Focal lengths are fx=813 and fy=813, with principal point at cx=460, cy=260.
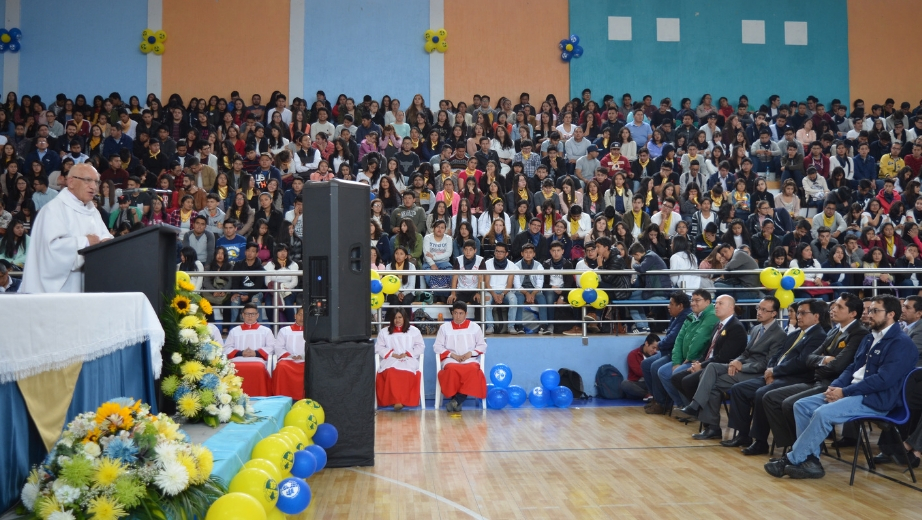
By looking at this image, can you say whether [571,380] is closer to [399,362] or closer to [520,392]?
[520,392]

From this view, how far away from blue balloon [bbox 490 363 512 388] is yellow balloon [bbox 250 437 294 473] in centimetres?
480

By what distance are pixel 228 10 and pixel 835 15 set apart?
1348 cm

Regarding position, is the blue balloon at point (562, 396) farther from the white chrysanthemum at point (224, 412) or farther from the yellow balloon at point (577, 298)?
the white chrysanthemum at point (224, 412)

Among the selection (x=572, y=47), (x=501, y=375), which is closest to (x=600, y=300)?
(x=501, y=375)

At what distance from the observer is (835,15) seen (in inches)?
728

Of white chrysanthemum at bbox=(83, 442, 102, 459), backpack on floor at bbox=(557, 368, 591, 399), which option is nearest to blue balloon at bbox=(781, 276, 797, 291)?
backpack on floor at bbox=(557, 368, 591, 399)

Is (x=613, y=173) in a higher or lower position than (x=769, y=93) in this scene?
lower

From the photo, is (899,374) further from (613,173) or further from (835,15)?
(835,15)

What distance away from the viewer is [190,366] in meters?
5.10

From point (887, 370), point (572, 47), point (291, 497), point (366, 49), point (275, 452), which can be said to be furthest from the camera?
point (572, 47)

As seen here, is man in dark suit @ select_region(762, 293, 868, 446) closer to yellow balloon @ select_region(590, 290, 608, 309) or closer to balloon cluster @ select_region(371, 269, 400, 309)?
yellow balloon @ select_region(590, 290, 608, 309)

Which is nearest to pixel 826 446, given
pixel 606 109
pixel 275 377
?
pixel 275 377

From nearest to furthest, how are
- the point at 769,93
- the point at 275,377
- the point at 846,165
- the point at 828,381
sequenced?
the point at 828,381 < the point at 275,377 < the point at 846,165 < the point at 769,93

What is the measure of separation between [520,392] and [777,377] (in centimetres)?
322
